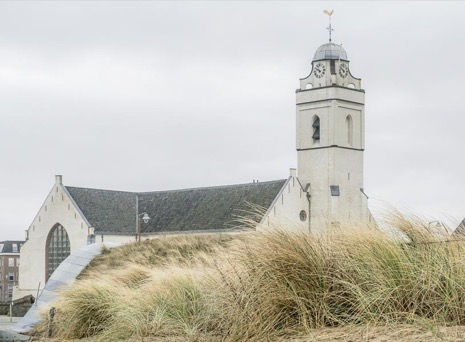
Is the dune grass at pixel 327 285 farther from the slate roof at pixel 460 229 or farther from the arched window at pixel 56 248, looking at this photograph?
the arched window at pixel 56 248

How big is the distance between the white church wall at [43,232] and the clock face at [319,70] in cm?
2006

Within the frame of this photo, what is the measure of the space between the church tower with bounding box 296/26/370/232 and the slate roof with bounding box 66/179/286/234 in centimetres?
553

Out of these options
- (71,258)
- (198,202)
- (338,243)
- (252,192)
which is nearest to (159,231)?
(198,202)

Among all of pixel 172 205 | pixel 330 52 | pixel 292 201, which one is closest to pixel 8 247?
pixel 172 205

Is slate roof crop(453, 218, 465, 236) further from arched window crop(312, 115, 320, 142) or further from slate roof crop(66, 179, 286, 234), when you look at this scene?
arched window crop(312, 115, 320, 142)

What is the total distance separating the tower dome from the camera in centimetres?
7431

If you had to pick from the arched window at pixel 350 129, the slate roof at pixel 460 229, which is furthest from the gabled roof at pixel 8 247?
the slate roof at pixel 460 229

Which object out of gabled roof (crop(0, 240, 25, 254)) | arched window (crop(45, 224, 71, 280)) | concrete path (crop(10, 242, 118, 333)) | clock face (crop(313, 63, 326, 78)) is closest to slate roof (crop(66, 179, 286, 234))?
arched window (crop(45, 224, 71, 280))

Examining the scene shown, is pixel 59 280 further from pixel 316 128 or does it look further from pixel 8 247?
pixel 8 247

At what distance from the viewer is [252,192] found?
6631 centimetres

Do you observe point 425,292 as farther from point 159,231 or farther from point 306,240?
point 159,231

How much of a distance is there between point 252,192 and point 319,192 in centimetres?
636

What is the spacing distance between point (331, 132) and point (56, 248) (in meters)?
21.1

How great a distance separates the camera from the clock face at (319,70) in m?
73.9
